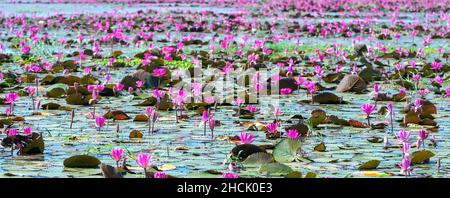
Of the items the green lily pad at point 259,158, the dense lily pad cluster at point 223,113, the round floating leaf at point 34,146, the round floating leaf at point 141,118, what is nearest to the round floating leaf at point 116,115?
the dense lily pad cluster at point 223,113

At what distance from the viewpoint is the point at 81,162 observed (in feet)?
17.4

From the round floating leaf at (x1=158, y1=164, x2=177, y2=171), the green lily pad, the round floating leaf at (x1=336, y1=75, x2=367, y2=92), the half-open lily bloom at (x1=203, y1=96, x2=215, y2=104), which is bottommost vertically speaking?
the round floating leaf at (x1=336, y1=75, x2=367, y2=92)

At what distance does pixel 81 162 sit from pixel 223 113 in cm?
271

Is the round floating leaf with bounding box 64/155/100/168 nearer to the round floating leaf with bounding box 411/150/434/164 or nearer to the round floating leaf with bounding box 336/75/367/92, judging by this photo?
the round floating leaf with bounding box 411/150/434/164

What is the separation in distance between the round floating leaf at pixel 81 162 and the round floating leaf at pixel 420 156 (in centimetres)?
190

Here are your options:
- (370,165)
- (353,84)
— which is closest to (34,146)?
(370,165)

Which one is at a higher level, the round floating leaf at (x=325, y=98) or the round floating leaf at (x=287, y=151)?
the round floating leaf at (x=287, y=151)

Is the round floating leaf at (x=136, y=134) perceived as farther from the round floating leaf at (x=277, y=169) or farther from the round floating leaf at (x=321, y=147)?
the round floating leaf at (x=277, y=169)

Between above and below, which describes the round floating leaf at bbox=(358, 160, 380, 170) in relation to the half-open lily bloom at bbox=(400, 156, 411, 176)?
below

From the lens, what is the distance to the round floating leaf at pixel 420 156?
215 inches

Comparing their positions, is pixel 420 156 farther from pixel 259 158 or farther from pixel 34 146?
pixel 34 146

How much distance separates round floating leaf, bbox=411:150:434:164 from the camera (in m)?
5.46

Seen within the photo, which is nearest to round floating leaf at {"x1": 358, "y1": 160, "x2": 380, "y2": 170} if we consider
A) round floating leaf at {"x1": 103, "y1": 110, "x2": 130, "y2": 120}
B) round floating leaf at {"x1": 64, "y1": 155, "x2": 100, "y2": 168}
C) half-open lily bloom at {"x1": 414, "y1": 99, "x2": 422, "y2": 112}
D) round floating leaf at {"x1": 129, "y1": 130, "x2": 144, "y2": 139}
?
round floating leaf at {"x1": 64, "y1": 155, "x2": 100, "y2": 168}
